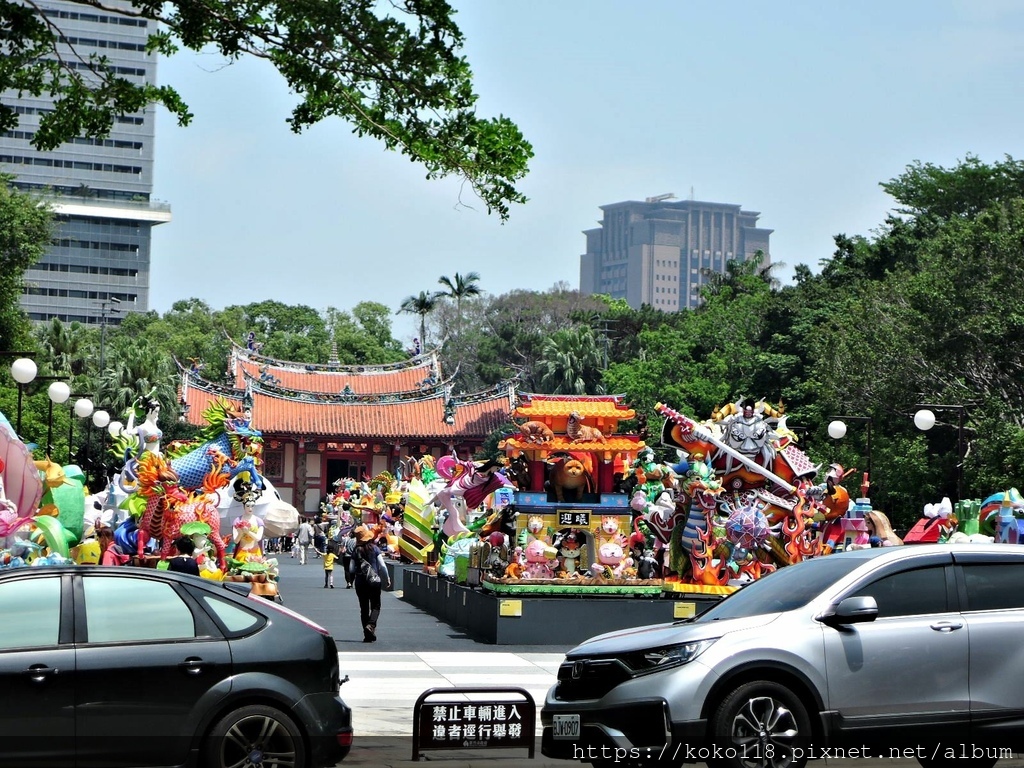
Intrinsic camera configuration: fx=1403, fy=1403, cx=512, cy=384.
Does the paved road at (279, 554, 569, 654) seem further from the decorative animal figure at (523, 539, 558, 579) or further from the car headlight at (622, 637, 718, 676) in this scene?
the car headlight at (622, 637, 718, 676)

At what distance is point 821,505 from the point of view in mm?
23891

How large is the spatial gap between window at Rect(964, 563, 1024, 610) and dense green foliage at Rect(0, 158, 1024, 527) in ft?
52.7

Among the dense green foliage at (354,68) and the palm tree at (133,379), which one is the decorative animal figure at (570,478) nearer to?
the dense green foliage at (354,68)

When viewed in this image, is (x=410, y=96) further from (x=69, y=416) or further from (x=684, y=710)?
(x=69, y=416)

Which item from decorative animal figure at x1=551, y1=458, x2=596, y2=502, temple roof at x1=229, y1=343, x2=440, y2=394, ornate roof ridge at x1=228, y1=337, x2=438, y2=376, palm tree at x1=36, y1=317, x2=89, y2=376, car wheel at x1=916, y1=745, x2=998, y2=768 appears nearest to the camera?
car wheel at x1=916, y1=745, x2=998, y2=768

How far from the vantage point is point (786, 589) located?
9781 mm

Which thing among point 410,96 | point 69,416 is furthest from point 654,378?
point 410,96

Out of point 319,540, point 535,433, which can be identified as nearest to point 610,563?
point 535,433

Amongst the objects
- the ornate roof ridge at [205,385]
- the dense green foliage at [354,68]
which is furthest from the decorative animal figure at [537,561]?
the ornate roof ridge at [205,385]

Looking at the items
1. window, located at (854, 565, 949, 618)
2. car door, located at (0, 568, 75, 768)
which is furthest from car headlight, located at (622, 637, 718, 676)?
car door, located at (0, 568, 75, 768)

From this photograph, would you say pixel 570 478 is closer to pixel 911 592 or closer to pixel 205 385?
pixel 911 592

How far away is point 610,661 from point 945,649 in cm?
219

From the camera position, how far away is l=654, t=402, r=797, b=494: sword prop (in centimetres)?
2284

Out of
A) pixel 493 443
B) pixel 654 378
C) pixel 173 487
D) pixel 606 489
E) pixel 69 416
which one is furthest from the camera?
pixel 493 443
